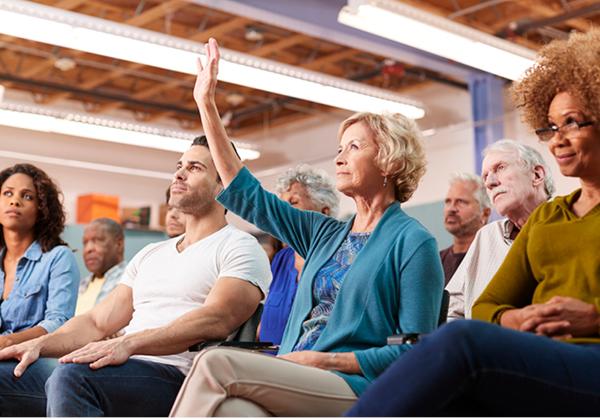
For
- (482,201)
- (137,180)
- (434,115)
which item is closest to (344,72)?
(434,115)

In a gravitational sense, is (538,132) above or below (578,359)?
above

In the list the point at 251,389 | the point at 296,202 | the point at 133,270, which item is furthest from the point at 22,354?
the point at 296,202

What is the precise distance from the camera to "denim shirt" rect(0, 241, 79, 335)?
3000mm

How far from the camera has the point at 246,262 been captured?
248 centimetres

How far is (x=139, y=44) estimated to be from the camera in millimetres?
5238

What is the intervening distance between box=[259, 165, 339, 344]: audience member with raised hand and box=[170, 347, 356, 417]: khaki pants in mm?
1562

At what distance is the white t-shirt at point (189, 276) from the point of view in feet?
8.13

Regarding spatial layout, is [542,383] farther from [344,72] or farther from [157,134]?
[344,72]

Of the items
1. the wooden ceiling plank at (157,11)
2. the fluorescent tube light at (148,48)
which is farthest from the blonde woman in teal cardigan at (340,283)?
the wooden ceiling plank at (157,11)

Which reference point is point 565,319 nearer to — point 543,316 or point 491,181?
point 543,316

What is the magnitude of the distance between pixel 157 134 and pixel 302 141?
Answer: 335 centimetres

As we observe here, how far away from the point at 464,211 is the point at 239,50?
4.89 meters

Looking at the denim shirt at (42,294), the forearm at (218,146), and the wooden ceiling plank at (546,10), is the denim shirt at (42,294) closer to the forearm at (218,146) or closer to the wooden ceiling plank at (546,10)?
the forearm at (218,146)

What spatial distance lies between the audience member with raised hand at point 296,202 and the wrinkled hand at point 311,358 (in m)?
1.39
